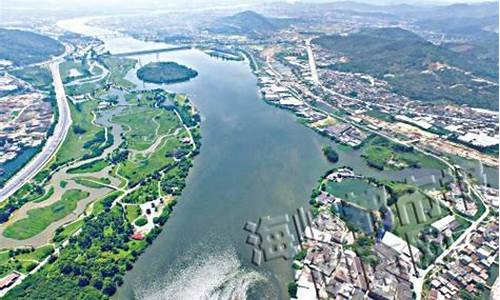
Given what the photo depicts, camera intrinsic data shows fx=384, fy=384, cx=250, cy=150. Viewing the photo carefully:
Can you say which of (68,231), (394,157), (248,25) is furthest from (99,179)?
(248,25)

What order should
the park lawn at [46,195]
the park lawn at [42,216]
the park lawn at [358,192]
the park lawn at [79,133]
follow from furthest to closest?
the park lawn at [79,133] → the park lawn at [46,195] → the park lawn at [358,192] → the park lawn at [42,216]

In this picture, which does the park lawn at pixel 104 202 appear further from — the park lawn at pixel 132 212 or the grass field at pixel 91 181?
the grass field at pixel 91 181

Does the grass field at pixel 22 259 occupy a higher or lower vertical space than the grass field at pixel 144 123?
lower

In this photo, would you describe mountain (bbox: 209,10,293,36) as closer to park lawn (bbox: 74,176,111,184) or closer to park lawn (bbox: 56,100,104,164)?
park lawn (bbox: 56,100,104,164)

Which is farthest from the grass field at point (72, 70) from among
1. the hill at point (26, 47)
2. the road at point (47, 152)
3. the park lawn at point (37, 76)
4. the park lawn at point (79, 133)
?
the park lawn at point (79, 133)

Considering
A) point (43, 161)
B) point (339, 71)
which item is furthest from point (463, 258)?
point (339, 71)

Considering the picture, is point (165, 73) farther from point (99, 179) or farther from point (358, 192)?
point (358, 192)
